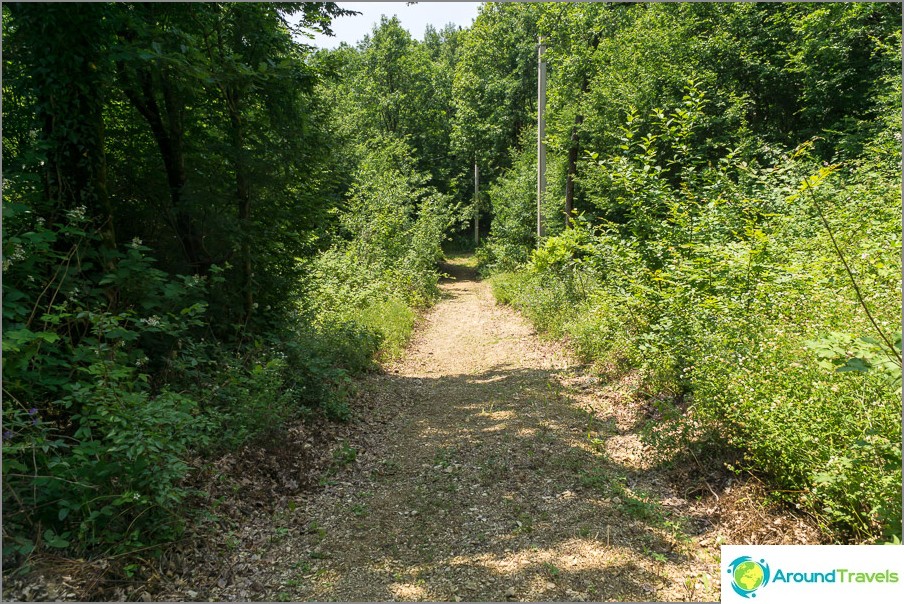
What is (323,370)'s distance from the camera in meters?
7.39

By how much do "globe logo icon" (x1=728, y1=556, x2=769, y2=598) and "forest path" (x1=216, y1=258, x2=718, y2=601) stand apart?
0.55m

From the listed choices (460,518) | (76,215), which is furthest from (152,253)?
(460,518)

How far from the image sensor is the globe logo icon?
10.3ft

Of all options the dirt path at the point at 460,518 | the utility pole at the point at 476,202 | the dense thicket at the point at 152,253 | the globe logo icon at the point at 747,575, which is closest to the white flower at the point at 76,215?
the dense thicket at the point at 152,253

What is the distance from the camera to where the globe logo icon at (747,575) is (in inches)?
124

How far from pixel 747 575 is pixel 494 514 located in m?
2.15

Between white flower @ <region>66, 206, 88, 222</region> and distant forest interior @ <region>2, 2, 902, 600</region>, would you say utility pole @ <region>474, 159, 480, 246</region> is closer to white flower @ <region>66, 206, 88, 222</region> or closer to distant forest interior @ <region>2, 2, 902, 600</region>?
distant forest interior @ <region>2, 2, 902, 600</region>

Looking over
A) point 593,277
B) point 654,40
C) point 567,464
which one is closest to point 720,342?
point 567,464

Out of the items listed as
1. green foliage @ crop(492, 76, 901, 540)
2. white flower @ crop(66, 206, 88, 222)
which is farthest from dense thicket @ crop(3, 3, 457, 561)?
green foliage @ crop(492, 76, 901, 540)

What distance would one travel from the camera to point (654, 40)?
49.2 ft

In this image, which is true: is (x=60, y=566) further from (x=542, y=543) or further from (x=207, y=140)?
(x=207, y=140)

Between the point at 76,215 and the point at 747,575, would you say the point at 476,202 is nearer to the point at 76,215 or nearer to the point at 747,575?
the point at 76,215

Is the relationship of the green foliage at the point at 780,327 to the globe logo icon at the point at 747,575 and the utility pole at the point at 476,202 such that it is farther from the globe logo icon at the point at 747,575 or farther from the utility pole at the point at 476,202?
the utility pole at the point at 476,202

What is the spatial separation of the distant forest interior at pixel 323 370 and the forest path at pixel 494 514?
3 cm
